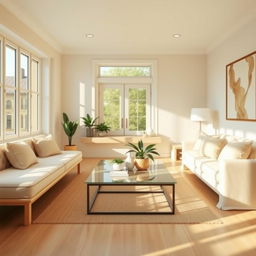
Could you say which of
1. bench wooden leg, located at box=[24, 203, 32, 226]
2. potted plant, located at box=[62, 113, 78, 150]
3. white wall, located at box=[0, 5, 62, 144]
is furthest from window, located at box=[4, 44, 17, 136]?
bench wooden leg, located at box=[24, 203, 32, 226]

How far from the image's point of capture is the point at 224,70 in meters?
5.93

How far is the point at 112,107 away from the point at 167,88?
1.45 metres

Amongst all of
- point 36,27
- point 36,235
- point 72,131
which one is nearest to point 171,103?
point 72,131

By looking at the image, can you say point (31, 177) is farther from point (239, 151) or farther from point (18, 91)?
point (239, 151)

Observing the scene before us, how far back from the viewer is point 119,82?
7.40m

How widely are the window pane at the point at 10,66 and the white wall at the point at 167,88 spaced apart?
89.7 inches

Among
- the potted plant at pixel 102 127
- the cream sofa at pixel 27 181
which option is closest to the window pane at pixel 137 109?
the potted plant at pixel 102 127

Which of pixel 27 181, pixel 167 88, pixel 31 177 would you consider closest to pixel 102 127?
pixel 167 88

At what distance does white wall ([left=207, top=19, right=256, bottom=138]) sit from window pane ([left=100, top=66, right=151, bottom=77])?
5.11ft

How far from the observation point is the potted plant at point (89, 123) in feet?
23.2

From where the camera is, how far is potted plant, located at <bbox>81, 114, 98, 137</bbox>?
707cm

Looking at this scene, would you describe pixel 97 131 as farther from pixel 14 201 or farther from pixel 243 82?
pixel 14 201

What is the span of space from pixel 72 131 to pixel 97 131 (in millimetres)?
698

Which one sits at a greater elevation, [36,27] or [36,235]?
[36,27]
